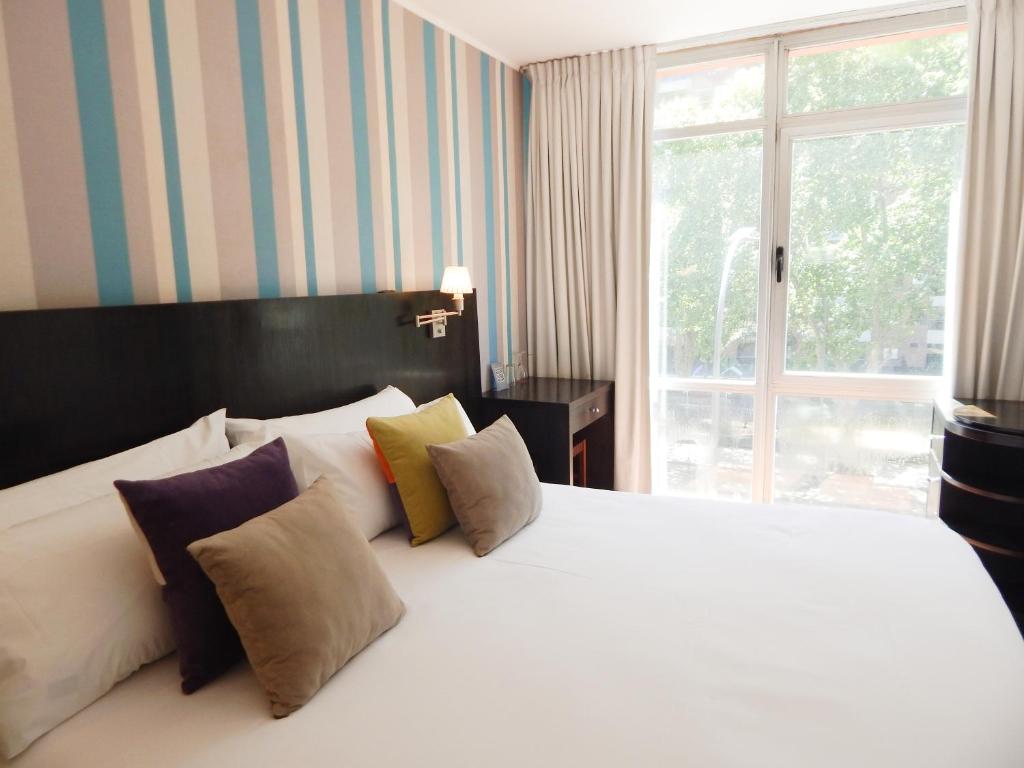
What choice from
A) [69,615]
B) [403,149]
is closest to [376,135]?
[403,149]

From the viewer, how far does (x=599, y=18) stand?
3.00 metres

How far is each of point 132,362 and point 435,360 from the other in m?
1.39

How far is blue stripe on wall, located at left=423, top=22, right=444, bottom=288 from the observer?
9.71 feet

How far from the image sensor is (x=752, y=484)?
3607 millimetres

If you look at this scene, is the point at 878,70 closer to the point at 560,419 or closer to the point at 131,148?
the point at 560,419

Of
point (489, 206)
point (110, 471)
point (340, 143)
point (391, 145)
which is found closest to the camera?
point (110, 471)

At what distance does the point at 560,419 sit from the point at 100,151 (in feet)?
6.71

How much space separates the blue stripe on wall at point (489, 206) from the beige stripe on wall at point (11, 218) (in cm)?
220

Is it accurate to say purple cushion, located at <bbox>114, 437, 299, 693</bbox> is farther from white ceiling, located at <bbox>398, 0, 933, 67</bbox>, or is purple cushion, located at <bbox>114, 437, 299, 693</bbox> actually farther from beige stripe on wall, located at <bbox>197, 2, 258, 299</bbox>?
white ceiling, located at <bbox>398, 0, 933, 67</bbox>

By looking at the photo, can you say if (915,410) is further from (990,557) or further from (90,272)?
(90,272)

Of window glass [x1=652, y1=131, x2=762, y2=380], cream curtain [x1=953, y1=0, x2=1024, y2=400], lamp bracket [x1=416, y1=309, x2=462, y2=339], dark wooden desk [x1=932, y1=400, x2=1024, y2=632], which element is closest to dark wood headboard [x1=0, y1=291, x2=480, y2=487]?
lamp bracket [x1=416, y1=309, x2=462, y2=339]

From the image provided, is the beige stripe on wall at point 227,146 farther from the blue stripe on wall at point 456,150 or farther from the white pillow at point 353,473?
the blue stripe on wall at point 456,150

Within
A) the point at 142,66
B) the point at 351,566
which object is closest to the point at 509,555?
the point at 351,566

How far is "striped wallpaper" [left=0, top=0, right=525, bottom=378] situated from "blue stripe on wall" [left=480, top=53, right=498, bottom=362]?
29 mm
